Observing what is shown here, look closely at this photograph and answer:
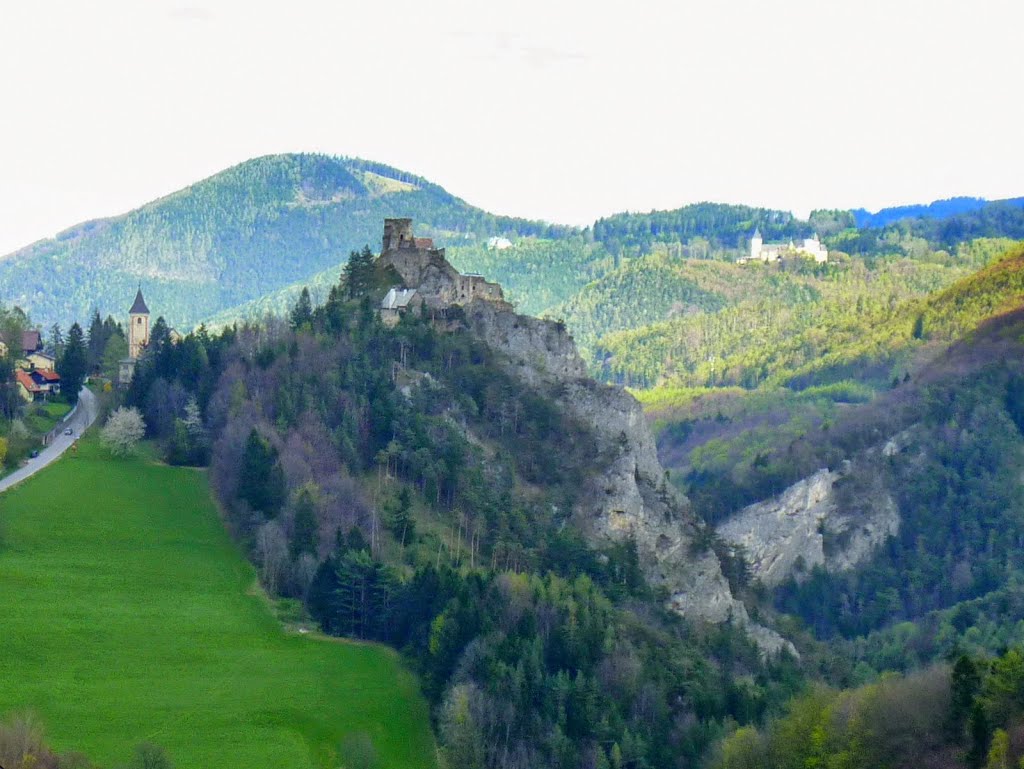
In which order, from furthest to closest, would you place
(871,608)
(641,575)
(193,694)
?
(871,608) < (641,575) < (193,694)

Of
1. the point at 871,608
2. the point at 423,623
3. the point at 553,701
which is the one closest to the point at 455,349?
the point at 423,623

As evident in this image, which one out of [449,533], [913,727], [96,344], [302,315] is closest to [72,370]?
[96,344]

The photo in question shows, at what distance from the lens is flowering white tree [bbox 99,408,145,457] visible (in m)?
92.4

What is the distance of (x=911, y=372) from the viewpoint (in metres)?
187

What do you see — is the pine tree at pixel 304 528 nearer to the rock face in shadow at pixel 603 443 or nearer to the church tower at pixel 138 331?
the rock face in shadow at pixel 603 443

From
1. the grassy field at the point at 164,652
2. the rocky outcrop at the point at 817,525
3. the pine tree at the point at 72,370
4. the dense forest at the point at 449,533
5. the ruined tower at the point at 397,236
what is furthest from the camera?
the rocky outcrop at the point at 817,525

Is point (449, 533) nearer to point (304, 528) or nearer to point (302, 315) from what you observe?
point (304, 528)

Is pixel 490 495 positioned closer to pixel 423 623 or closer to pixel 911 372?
pixel 423 623

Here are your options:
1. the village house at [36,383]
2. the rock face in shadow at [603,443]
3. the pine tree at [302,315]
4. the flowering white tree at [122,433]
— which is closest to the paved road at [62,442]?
the village house at [36,383]

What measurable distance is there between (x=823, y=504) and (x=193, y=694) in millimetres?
87609

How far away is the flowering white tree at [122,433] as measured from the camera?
9238cm

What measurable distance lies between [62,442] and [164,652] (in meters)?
27.7

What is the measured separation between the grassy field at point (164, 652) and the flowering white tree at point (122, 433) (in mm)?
4360

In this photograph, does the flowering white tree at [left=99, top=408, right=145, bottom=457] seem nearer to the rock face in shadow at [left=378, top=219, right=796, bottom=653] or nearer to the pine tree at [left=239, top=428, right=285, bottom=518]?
the pine tree at [left=239, top=428, right=285, bottom=518]
